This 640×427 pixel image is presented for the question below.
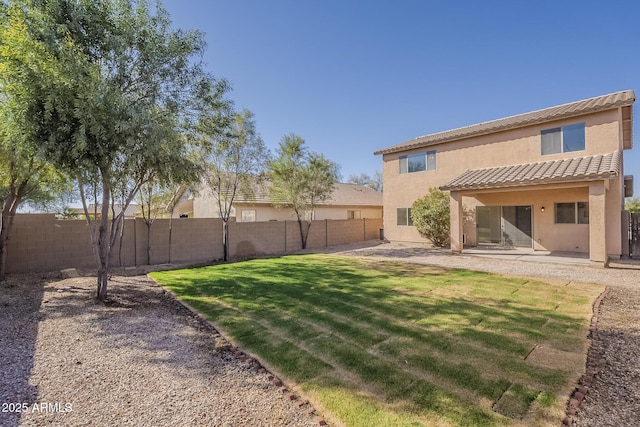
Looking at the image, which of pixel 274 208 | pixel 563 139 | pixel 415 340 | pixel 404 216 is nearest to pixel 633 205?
pixel 563 139

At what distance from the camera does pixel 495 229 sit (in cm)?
1689

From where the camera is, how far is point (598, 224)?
10.9m

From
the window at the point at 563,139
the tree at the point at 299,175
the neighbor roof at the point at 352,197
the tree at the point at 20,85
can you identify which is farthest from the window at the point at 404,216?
the tree at the point at 20,85

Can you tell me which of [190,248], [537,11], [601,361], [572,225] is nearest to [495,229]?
[572,225]

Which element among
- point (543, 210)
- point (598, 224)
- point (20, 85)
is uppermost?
point (20, 85)

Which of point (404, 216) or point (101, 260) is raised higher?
point (404, 216)

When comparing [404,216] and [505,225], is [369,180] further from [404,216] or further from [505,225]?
[505,225]

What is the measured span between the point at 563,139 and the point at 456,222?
5.94m

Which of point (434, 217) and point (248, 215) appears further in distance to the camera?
point (248, 215)

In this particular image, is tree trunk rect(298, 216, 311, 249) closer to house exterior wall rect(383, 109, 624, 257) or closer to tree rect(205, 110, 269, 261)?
tree rect(205, 110, 269, 261)

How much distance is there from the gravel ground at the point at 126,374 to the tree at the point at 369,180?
172 feet

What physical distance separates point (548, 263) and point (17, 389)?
15.0 meters

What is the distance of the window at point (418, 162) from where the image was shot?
18.7 m

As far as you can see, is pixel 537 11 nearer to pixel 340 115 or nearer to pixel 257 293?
pixel 340 115
